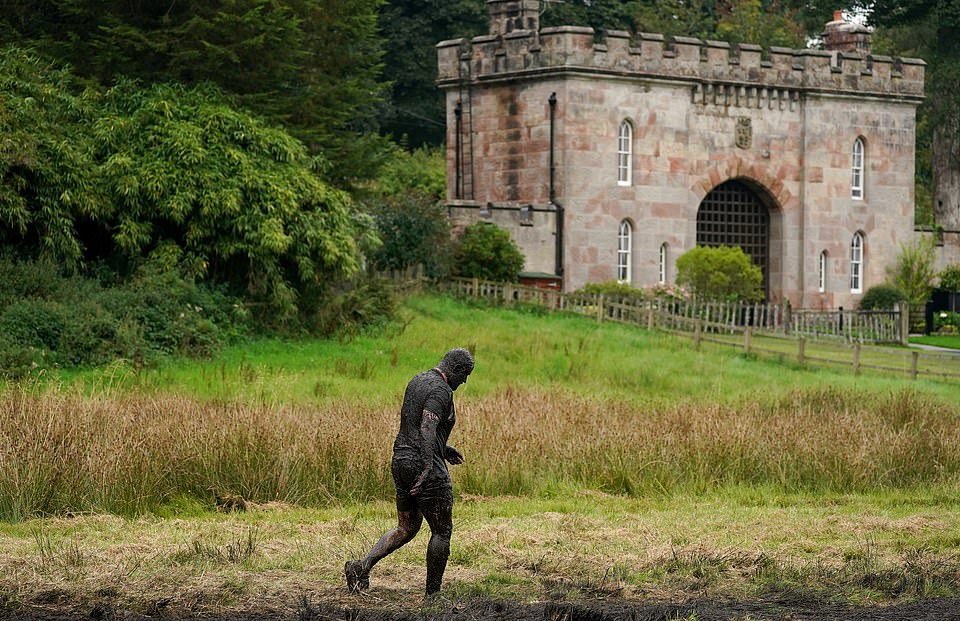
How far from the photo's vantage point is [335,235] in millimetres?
28969

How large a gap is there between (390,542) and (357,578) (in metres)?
0.34

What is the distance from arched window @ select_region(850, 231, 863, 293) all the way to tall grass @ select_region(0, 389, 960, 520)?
25.1 m

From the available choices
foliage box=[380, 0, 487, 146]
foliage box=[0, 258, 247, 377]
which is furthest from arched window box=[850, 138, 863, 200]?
foliage box=[0, 258, 247, 377]

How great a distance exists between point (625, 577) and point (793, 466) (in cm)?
600

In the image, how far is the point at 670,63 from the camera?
41.5 meters

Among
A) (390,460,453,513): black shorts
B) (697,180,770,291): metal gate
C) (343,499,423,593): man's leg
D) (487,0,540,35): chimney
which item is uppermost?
(487,0,540,35): chimney

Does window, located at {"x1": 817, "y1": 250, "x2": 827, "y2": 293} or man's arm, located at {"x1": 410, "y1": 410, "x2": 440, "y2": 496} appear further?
window, located at {"x1": 817, "y1": 250, "x2": 827, "y2": 293}

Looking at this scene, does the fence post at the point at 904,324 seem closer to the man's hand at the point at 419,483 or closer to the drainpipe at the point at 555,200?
the drainpipe at the point at 555,200

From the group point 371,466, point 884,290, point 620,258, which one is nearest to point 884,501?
point 371,466

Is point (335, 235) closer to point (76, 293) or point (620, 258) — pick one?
point (76, 293)

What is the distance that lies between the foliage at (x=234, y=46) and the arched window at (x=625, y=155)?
8.73 m

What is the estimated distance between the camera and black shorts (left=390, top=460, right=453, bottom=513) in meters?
11.0

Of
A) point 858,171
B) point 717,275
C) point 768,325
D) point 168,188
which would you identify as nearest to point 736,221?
point 858,171

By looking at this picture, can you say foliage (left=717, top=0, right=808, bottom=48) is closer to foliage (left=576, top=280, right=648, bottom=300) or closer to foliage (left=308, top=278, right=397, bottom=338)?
foliage (left=576, top=280, right=648, bottom=300)
